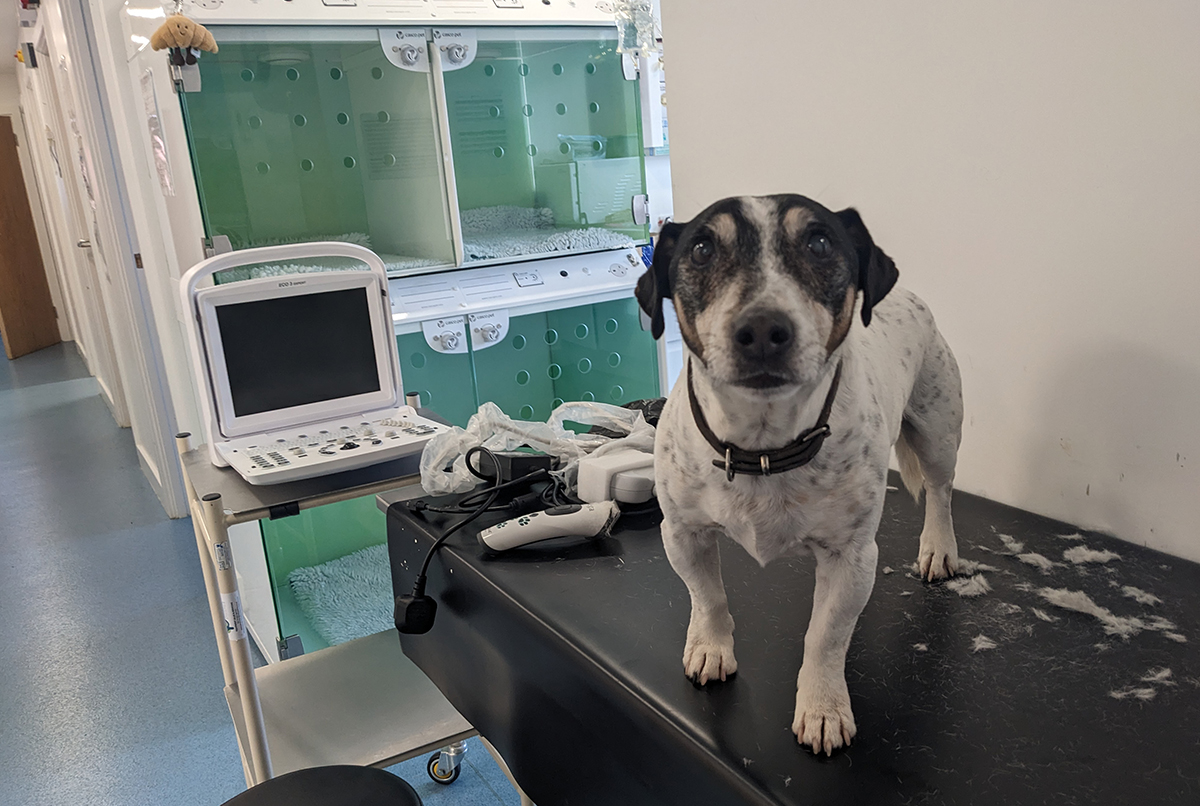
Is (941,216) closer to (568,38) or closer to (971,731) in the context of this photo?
(971,731)

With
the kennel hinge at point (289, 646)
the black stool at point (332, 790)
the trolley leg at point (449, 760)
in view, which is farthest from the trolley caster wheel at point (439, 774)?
the black stool at point (332, 790)

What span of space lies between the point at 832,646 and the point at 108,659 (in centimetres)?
245

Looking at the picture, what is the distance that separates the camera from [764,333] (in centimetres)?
61

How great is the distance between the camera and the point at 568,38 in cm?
284

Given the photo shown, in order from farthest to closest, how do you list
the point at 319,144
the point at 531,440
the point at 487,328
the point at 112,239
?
the point at 112,239
the point at 487,328
the point at 319,144
the point at 531,440

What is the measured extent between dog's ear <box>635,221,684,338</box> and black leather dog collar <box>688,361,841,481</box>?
12 cm

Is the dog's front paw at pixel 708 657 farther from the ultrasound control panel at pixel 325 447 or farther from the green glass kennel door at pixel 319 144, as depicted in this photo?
the green glass kennel door at pixel 319 144

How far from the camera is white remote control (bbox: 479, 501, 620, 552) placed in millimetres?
1123

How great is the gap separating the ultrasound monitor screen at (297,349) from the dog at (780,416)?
41.6 inches

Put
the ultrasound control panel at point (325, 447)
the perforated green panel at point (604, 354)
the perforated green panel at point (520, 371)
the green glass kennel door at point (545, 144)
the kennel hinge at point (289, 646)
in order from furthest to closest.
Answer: the perforated green panel at point (604, 354), the perforated green panel at point (520, 371), the green glass kennel door at point (545, 144), the kennel hinge at point (289, 646), the ultrasound control panel at point (325, 447)

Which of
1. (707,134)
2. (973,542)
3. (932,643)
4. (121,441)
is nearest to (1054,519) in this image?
(973,542)

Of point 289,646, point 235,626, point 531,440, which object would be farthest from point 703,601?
point 289,646

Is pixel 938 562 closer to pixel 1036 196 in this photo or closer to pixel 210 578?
pixel 1036 196

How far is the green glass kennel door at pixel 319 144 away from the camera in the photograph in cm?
237
